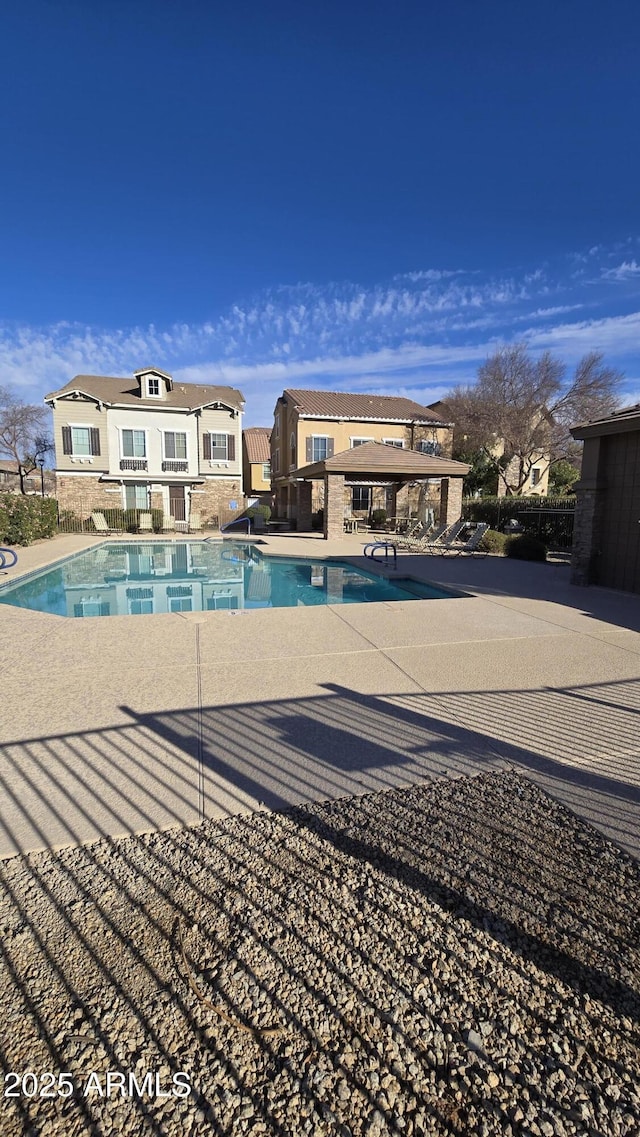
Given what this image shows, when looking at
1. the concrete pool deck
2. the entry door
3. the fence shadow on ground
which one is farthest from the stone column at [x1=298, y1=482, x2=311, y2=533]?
the fence shadow on ground

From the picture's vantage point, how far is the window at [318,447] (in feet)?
90.1

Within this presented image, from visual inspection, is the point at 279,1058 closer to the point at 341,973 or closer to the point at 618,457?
the point at 341,973

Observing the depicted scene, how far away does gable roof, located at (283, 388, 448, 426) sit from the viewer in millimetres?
27875

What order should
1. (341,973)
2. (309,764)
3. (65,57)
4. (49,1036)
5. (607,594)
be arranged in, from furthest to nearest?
(65,57) → (607,594) → (309,764) → (341,973) → (49,1036)

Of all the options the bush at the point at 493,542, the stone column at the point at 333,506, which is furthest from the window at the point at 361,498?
the bush at the point at 493,542

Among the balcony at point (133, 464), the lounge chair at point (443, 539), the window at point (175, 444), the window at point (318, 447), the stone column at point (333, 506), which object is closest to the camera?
the lounge chair at point (443, 539)

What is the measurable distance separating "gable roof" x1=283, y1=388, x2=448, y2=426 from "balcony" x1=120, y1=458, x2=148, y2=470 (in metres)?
8.87

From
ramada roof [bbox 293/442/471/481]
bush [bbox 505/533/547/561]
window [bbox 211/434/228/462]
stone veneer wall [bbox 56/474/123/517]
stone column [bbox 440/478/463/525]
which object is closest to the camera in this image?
bush [bbox 505/533/547/561]

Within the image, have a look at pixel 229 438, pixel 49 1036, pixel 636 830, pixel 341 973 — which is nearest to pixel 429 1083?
pixel 341 973

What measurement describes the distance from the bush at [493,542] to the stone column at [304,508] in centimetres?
1131

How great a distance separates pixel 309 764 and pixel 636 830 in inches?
73.3

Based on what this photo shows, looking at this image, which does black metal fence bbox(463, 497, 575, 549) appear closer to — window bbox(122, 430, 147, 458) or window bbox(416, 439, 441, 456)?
window bbox(416, 439, 441, 456)

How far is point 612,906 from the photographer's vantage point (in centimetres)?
218

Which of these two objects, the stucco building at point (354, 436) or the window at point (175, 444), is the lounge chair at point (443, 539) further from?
the window at point (175, 444)
